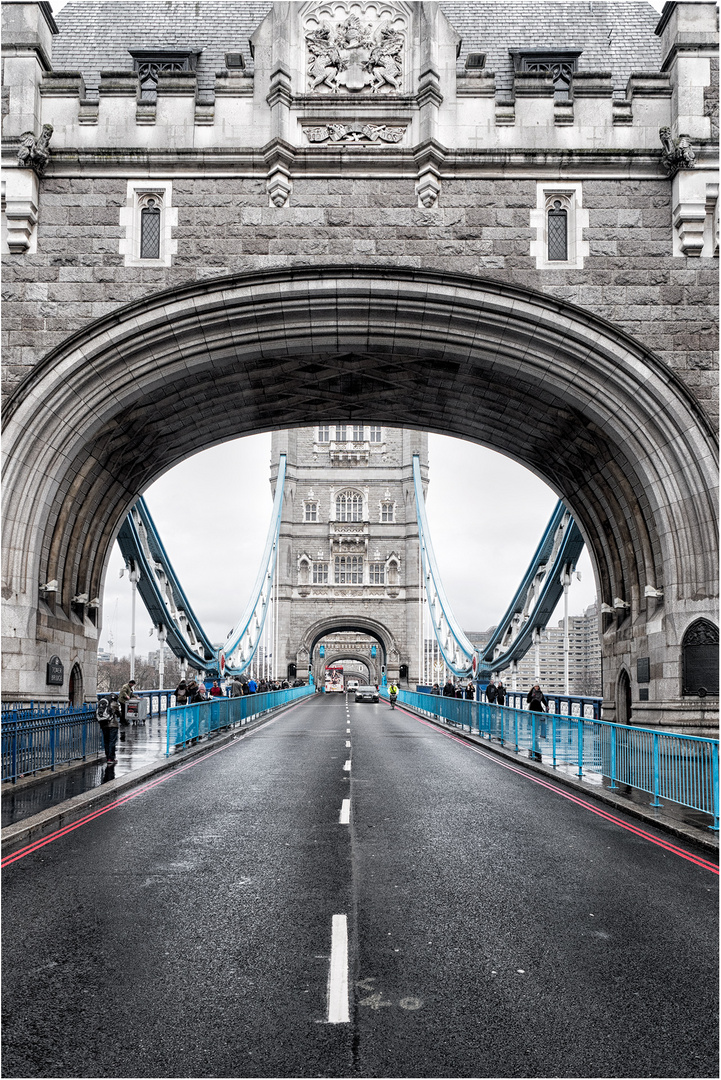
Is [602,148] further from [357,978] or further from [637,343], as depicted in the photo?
[357,978]

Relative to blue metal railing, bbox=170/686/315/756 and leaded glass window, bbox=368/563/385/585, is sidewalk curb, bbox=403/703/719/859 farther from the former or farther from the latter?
leaded glass window, bbox=368/563/385/585

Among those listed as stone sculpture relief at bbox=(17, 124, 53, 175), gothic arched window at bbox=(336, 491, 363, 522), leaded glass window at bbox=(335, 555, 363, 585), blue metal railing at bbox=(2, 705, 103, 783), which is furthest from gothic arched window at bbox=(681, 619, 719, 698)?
gothic arched window at bbox=(336, 491, 363, 522)

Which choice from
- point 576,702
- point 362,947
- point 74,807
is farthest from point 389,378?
point 576,702

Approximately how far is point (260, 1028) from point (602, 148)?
14605mm

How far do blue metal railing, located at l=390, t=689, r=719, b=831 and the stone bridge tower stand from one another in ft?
205

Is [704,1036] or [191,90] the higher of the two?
[191,90]

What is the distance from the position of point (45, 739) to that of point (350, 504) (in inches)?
2917

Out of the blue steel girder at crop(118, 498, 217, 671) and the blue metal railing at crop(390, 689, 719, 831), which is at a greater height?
the blue steel girder at crop(118, 498, 217, 671)

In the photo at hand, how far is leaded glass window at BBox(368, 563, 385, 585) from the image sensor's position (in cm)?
8484

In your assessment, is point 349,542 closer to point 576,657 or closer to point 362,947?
point 576,657

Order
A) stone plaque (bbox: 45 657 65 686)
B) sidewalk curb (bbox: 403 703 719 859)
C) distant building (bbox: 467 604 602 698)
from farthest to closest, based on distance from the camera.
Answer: distant building (bbox: 467 604 602 698) → stone plaque (bbox: 45 657 65 686) → sidewalk curb (bbox: 403 703 719 859)

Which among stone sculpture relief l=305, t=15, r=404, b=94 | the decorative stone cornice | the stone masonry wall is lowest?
the stone masonry wall

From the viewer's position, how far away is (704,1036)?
434 cm

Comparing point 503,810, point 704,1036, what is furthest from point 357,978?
point 503,810
